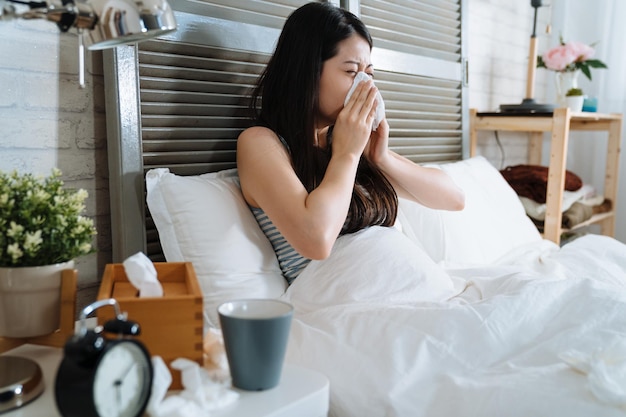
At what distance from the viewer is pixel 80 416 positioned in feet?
2.11

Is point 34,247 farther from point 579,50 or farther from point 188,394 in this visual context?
point 579,50

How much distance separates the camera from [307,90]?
137cm

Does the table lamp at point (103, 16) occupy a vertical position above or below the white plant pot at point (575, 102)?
above

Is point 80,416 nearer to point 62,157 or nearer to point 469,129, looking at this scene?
point 62,157

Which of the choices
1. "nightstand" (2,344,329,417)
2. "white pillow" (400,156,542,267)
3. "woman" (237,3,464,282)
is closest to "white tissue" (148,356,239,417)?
"nightstand" (2,344,329,417)

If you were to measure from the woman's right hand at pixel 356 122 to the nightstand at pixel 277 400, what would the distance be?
0.53 meters

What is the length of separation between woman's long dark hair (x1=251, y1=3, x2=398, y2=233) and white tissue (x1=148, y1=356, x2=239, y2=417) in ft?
2.06

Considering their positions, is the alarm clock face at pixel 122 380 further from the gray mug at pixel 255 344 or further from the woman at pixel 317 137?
the woman at pixel 317 137

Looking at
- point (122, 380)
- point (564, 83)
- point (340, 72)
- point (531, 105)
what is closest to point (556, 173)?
point (531, 105)

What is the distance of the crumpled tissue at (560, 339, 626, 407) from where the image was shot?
86 cm

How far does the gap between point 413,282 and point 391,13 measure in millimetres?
1094

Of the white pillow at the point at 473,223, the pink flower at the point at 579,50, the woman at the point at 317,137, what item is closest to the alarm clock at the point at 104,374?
the woman at the point at 317,137

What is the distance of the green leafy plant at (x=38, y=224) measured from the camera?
0.83 m

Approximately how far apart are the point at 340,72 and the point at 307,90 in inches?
Answer: 3.3
